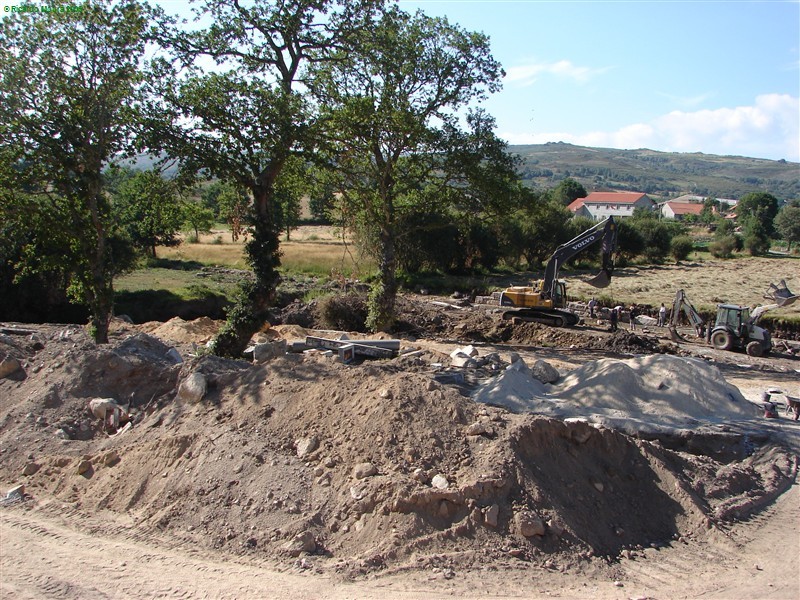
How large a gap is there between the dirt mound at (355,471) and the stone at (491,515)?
1.1 inches

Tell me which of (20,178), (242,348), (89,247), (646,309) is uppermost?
(20,178)

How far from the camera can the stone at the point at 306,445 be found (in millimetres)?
9062

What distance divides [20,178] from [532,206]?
49.1 feet

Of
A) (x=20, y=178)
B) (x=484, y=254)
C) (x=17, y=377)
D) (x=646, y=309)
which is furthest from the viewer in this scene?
(x=484, y=254)

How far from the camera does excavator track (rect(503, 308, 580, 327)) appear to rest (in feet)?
84.8

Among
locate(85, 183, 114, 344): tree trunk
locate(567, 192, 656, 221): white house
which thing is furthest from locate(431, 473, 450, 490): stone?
locate(567, 192, 656, 221): white house

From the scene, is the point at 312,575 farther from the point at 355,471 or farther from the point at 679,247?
the point at 679,247

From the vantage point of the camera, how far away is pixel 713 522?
8789 millimetres

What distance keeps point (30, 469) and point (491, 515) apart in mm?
6702

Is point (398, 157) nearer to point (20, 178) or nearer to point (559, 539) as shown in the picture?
point (20, 178)

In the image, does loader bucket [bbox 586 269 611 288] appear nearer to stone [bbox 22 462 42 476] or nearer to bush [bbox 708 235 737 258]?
stone [bbox 22 462 42 476]

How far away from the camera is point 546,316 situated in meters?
26.1

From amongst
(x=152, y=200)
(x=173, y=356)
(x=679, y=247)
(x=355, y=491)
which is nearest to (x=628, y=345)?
(x=173, y=356)

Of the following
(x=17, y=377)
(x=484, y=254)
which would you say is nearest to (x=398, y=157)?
(x=17, y=377)
